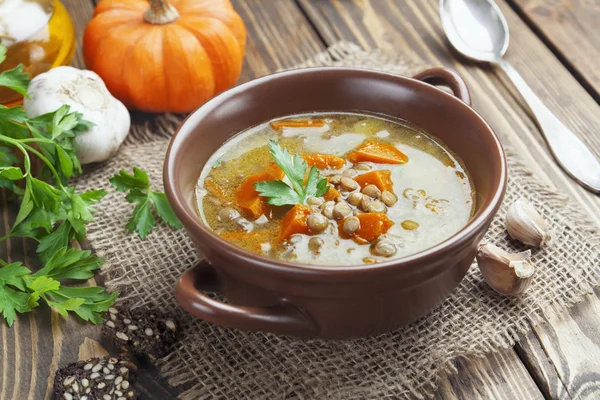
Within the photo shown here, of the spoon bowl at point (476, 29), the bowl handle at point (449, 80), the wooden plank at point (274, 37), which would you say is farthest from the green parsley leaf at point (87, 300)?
the spoon bowl at point (476, 29)

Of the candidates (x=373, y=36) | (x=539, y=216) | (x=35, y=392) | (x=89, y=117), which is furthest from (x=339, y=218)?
(x=373, y=36)

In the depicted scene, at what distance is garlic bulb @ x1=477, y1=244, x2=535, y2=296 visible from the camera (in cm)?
204

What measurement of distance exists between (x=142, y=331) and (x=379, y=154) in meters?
0.82

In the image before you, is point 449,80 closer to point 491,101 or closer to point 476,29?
point 491,101

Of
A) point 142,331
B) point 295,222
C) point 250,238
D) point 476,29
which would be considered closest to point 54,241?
point 142,331

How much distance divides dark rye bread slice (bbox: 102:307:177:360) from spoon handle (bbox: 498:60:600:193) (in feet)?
4.74

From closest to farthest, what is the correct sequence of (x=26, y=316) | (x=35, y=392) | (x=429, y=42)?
(x=35, y=392) → (x=26, y=316) → (x=429, y=42)

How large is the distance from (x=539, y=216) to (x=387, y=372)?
0.70 m

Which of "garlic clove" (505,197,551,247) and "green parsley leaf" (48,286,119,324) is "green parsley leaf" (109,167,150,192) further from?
"garlic clove" (505,197,551,247)

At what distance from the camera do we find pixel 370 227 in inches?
75.5

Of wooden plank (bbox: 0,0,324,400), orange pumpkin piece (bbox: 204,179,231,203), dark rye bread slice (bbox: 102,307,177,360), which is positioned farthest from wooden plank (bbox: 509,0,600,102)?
wooden plank (bbox: 0,0,324,400)

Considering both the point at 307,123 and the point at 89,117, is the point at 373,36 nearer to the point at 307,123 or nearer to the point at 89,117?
the point at 307,123

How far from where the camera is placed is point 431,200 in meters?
2.03

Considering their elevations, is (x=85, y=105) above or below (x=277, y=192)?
below
